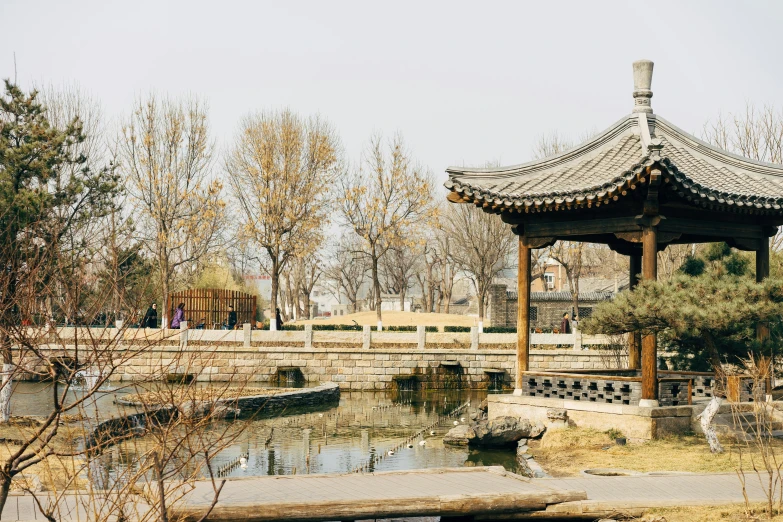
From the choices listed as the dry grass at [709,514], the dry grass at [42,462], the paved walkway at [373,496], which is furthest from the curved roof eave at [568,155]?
the dry grass at [709,514]

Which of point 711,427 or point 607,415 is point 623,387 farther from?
point 711,427

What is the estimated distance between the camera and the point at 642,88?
1487cm

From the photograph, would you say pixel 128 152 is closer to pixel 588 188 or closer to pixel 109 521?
pixel 588 188

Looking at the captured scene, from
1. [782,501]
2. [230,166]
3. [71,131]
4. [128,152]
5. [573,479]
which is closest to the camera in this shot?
[782,501]

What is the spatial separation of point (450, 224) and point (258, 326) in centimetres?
2022

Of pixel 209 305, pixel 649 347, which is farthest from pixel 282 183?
pixel 649 347

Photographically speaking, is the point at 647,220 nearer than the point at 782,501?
No

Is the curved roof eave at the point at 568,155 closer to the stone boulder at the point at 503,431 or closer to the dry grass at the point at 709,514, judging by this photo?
the stone boulder at the point at 503,431

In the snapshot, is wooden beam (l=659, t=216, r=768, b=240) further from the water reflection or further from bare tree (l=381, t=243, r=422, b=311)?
bare tree (l=381, t=243, r=422, b=311)

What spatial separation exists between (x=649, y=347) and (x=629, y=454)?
69.9 inches

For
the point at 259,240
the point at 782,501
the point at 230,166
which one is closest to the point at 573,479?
the point at 782,501

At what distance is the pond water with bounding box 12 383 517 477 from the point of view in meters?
12.9

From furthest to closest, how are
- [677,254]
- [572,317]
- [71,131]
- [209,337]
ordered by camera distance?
[572,317], [677,254], [209,337], [71,131]

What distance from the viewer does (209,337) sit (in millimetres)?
26438
